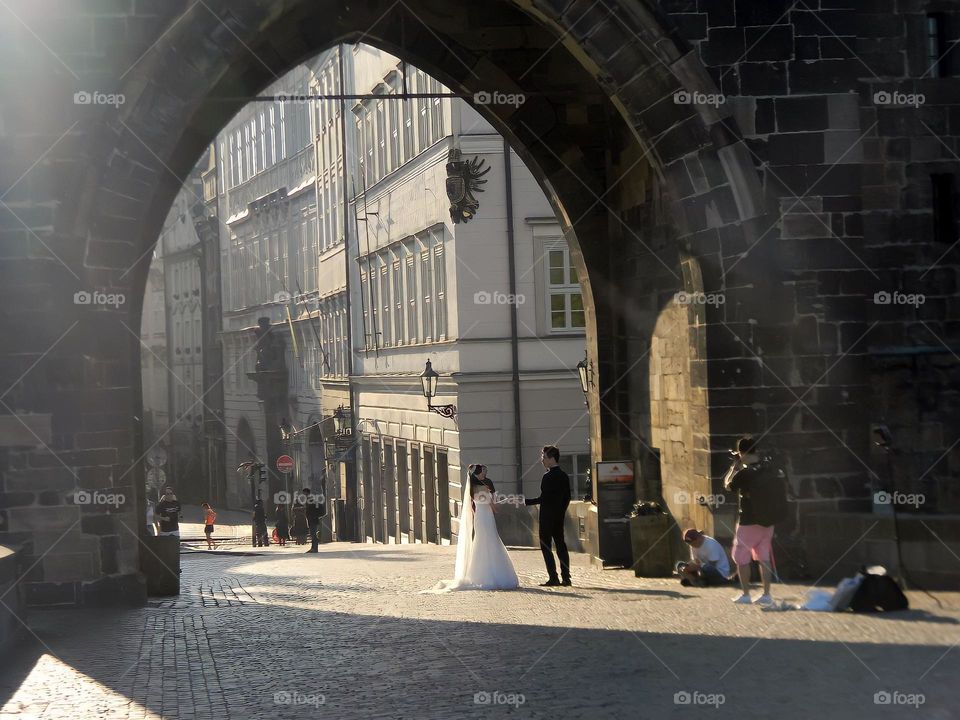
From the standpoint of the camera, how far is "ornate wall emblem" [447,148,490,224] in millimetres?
30359

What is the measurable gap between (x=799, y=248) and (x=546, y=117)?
545 centimetres

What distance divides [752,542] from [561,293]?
59.2 feet

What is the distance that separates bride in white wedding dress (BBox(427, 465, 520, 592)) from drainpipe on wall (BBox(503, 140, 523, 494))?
13251 mm

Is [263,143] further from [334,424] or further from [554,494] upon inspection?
[554,494]

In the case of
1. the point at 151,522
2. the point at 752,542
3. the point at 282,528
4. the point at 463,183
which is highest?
the point at 463,183

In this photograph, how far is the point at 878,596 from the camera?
1236 cm

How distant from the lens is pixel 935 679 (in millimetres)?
9398

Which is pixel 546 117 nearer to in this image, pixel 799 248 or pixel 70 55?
pixel 799 248

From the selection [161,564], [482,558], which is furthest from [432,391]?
[161,564]

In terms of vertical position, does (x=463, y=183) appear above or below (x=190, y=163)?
above

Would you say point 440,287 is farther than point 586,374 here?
Yes

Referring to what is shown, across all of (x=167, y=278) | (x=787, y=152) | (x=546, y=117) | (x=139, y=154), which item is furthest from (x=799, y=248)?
(x=167, y=278)

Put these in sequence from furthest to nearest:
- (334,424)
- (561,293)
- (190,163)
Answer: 1. (334,424)
2. (561,293)
3. (190,163)

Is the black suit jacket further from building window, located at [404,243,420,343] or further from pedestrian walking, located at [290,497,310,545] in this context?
pedestrian walking, located at [290,497,310,545]
